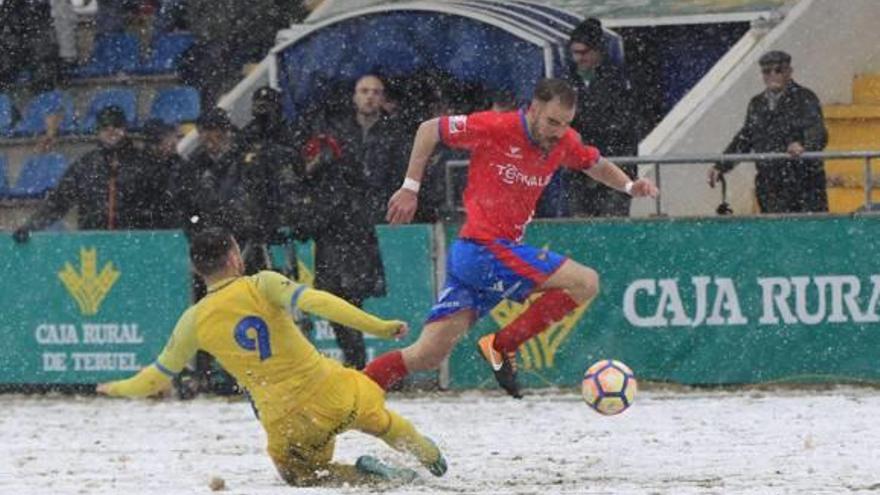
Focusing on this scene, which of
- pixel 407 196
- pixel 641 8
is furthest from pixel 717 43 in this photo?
pixel 407 196

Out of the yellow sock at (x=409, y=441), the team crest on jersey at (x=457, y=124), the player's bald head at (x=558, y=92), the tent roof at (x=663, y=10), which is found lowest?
the yellow sock at (x=409, y=441)

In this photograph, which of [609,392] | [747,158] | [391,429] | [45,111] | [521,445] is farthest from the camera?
[45,111]

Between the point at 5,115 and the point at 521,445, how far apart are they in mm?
11193

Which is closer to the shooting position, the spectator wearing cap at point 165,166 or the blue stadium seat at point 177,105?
the spectator wearing cap at point 165,166

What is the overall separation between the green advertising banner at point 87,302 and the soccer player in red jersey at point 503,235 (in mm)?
4713

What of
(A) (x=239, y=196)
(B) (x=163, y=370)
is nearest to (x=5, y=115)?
(A) (x=239, y=196)

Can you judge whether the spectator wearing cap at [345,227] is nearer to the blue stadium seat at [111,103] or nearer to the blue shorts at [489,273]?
the blue shorts at [489,273]

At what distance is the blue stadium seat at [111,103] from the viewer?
22.6 m

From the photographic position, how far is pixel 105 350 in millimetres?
17781

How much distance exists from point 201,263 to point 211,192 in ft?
19.5

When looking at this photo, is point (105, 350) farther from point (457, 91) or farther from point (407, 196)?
point (407, 196)

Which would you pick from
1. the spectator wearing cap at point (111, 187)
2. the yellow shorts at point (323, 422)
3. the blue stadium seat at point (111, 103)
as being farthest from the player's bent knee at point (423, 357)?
the blue stadium seat at point (111, 103)

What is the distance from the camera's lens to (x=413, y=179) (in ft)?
42.2

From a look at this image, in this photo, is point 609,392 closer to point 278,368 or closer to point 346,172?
point 278,368
